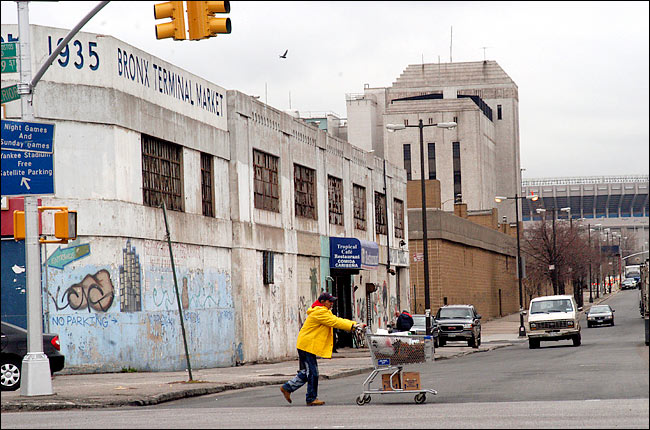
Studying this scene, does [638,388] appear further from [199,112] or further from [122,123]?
[199,112]

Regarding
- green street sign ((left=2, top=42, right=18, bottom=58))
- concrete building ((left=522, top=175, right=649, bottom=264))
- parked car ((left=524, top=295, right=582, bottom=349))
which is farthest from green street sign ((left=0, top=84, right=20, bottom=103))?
concrete building ((left=522, top=175, right=649, bottom=264))

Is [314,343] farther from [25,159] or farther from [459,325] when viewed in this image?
[459,325]

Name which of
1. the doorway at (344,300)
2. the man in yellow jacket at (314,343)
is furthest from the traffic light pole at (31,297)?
the doorway at (344,300)

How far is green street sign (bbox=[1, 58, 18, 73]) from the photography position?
19.1 m

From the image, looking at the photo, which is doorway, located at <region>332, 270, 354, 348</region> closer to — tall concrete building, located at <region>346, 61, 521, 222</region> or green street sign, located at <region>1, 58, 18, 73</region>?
green street sign, located at <region>1, 58, 18, 73</region>

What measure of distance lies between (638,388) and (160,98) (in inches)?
660

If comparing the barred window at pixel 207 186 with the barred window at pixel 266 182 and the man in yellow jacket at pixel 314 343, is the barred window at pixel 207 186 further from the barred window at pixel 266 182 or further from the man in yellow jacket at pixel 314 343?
the man in yellow jacket at pixel 314 343

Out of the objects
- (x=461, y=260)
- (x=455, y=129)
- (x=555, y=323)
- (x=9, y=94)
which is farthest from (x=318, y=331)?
(x=455, y=129)

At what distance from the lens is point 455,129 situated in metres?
120

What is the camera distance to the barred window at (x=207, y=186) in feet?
106

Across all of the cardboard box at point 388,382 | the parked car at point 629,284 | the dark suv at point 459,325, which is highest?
the cardboard box at point 388,382

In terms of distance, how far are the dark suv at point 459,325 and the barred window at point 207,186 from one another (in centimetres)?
1485

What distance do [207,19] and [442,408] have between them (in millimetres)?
6522

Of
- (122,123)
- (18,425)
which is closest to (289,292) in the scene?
(122,123)
